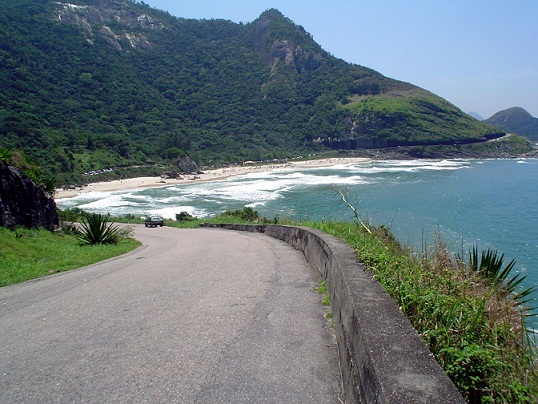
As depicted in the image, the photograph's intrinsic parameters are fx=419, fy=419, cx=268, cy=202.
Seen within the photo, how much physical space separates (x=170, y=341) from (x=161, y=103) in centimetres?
15778

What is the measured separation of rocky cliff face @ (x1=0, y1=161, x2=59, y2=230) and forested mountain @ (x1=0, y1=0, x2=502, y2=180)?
59.2 m

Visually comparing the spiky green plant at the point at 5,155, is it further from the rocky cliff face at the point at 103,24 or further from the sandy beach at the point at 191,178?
the rocky cliff face at the point at 103,24

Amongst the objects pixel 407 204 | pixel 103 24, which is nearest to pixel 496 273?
pixel 407 204

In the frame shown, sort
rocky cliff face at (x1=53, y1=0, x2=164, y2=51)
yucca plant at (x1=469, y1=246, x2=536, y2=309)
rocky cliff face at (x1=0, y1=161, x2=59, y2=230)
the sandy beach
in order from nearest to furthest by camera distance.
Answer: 1. yucca plant at (x1=469, y1=246, x2=536, y2=309)
2. rocky cliff face at (x1=0, y1=161, x2=59, y2=230)
3. the sandy beach
4. rocky cliff face at (x1=53, y1=0, x2=164, y2=51)

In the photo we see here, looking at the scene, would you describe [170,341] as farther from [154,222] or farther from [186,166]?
[186,166]

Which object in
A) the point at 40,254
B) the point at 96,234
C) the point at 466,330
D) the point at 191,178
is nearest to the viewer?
the point at 466,330

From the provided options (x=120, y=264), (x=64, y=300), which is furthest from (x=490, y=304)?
(x=120, y=264)

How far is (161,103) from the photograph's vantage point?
152625 mm

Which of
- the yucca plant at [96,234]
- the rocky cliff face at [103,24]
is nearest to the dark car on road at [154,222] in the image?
the yucca plant at [96,234]

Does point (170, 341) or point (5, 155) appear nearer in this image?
point (170, 341)

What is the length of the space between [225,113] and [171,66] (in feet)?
143

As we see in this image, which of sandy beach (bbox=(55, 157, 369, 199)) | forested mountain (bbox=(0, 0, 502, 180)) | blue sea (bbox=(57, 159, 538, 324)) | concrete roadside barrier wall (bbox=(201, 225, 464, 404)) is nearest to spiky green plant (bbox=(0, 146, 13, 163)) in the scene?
concrete roadside barrier wall (bbox=(201, 225, 464, 404))

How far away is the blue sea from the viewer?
2484 cm

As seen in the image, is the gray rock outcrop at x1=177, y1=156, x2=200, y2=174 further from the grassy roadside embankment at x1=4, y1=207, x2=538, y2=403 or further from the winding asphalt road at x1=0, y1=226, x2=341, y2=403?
the grassy roadside embankment at x1=4, y1=207, x2=538, y2=403
